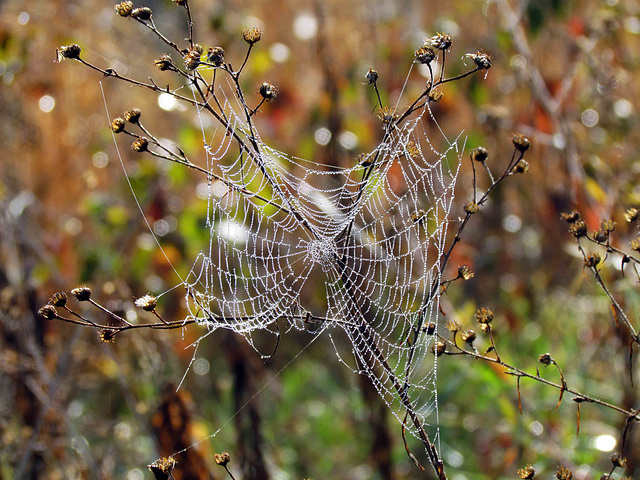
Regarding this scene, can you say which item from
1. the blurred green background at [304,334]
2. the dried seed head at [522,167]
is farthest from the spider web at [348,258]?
the dried seed head at [522,167]

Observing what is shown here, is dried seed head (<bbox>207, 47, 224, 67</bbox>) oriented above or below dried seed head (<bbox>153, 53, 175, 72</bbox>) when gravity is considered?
above

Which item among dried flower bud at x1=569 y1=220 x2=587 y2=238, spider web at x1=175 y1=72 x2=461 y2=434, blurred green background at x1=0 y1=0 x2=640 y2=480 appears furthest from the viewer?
spider web at x1=175 y1=72 x2=461 y2=434

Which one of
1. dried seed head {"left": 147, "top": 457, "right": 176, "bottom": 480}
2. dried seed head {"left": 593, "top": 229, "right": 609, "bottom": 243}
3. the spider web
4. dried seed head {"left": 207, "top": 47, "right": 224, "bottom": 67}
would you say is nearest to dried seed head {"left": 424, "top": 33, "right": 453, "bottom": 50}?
dried seed head {"left": 207, "top": 47, "right": 224, "bottom": 67}

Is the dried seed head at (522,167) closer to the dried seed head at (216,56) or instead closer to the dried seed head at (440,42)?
the dried seed head at (440,42)

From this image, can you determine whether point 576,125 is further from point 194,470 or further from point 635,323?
point 194,470

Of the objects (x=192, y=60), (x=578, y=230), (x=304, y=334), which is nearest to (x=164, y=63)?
(x=192, y=60)

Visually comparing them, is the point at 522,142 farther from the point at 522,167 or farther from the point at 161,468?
the point at 161,468

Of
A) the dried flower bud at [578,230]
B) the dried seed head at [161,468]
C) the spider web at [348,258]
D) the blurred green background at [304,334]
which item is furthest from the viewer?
the spider web at [348,258]

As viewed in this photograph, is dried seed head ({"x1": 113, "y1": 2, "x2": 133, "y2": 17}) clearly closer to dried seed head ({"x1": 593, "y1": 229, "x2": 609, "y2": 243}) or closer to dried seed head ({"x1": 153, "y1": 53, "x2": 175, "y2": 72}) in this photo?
dried seed head ({"x1": 153, "y1": 53, "x2": 175, "y2": 72})
